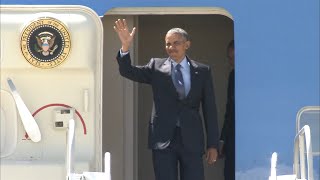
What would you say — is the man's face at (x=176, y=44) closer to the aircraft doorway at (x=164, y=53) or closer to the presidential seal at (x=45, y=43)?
the presidential seal at (x=45, y=43)

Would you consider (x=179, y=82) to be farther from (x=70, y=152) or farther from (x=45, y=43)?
(x=70, y=152)

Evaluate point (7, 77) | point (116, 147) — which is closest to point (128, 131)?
point (116, 147)

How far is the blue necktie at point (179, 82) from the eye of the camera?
4.85m

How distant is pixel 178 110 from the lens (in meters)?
4.86

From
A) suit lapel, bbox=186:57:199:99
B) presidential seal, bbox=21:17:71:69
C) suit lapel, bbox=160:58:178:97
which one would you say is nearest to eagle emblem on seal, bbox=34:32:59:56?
presidential seal, bbox=21:17:71:69

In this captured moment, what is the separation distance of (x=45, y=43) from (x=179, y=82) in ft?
2.83

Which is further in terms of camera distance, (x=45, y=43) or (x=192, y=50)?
(x=192, y=50)

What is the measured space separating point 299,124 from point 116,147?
4.89ft

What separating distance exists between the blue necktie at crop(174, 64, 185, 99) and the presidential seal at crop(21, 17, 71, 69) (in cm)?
69

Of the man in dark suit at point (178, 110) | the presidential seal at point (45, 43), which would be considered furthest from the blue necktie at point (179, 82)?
the presidential seal at point (45, 43)

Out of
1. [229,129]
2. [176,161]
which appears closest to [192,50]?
[229,129]

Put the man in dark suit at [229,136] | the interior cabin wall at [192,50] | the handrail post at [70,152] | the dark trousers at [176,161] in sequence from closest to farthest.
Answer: the handrail post at [70,152]
the dark trousers at [176,161]
the man in dark suit at [229,136]
the interior cabin wall at [192,50]

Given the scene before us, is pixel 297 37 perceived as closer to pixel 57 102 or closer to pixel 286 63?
pixel 286 63

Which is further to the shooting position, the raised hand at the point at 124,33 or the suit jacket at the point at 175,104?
the suit jacket at the point at 175,104
